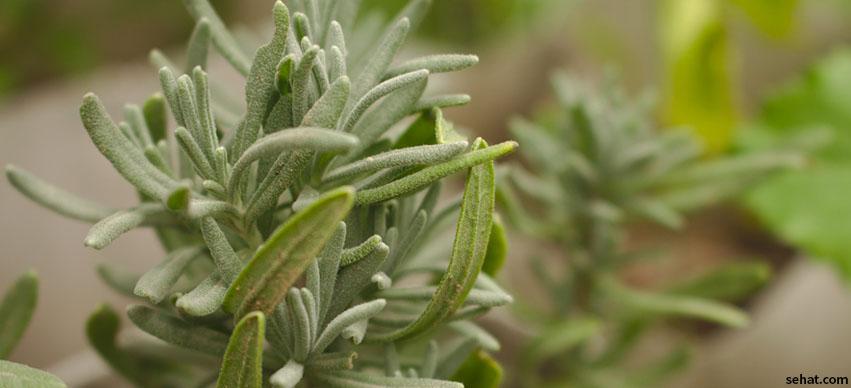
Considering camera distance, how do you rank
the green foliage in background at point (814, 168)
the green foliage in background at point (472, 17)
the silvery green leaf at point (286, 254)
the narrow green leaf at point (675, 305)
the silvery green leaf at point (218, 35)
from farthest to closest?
the green foliage in background at point (472, 17)
the green foliage in background at point (814, 168)
the narrow green leaf at point (675, 305)
the silvery green leaf at point (218, 35)
the silvery green leaf at point (286, 254)

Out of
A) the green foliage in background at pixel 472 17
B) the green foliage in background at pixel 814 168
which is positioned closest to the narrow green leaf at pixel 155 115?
the green foliage in background at pixel 814 168

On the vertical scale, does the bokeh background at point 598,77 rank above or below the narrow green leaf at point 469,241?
above

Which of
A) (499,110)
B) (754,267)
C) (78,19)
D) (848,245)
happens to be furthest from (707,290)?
(78,19)

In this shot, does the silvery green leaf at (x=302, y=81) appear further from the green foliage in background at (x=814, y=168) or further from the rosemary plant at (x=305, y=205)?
the green foliage in background at (x=814, y=168)

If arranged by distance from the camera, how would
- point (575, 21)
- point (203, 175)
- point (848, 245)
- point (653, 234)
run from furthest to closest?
point (575, 21) → point (653, 234) → point (848, 245) → point (203, 175)

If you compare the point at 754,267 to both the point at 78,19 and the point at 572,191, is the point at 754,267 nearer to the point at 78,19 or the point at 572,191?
the point at 572,191

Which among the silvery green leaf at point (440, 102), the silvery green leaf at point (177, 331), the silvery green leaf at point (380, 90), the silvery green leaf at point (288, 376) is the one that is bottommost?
the silvery green leaf at point (288, 376)

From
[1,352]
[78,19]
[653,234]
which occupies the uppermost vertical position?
[78,19]
